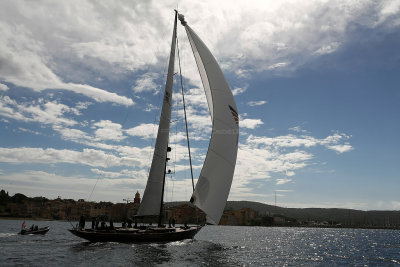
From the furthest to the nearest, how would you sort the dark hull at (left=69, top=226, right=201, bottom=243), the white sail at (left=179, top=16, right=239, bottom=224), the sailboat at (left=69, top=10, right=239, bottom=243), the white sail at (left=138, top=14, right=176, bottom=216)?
the white sail at (left=138, top=14, right=176, bottom=216)
the dark hull at (left=69, top=226, right=201, bottom=243)
the sailboat at (left=69, top=10, right=239, bottom=243)
the white sail at (left=179, top=16, right=239, bottom=224)

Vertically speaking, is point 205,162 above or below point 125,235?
above

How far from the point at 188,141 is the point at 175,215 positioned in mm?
129456

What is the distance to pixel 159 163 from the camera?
3130 cm

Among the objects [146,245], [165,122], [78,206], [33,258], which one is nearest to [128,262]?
[33,258]

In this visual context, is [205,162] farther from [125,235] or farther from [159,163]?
[125,235]

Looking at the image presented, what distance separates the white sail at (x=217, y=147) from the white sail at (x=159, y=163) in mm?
5281

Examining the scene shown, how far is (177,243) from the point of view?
109 feet

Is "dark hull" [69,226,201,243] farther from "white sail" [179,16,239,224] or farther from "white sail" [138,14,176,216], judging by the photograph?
"white sail" [179,16,239,224]

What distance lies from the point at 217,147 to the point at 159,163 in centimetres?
776

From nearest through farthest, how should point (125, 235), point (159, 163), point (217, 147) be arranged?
point (217, 147) → point (125, 235) → point (159, 163)

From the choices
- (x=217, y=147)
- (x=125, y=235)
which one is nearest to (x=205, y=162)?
(x=217, y=147)

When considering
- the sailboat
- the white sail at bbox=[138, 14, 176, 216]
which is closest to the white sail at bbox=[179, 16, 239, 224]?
the sailboat

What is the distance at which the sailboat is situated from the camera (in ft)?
82.4

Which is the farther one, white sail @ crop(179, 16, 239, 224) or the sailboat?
the sailboat
